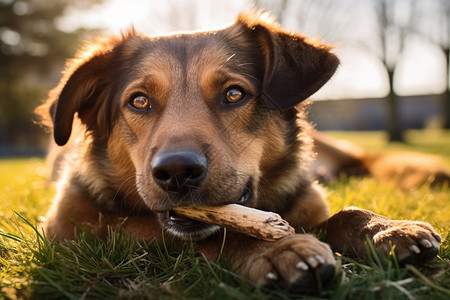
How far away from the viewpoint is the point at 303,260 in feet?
6.40

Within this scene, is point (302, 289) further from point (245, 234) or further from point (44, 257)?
point (44, 257)

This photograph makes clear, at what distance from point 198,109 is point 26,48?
89.1ft

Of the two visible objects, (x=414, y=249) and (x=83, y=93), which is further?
(x=83, y=93)

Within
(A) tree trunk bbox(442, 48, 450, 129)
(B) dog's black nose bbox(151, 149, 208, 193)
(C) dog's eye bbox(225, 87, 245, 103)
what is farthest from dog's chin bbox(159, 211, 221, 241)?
(A) tree trunk bbox(442, 48, 450, 129)

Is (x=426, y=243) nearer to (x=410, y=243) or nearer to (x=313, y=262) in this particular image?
(x=410, y=243)

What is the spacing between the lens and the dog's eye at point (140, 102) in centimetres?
316

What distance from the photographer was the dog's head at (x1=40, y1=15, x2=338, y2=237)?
2.51 metres

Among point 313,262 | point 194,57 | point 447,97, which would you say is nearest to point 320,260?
point 313,262

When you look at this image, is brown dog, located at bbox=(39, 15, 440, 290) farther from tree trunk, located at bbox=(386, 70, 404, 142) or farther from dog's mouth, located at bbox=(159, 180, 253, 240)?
tree trunk, located at bbox=(386, 70, 404, 142)

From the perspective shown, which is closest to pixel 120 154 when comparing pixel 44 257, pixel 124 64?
pixel 124 64

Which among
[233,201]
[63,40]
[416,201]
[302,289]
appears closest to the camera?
[302,289]

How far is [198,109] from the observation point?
2887mm

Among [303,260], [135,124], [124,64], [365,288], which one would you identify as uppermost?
[124,64]

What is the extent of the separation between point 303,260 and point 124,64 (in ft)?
7.70
